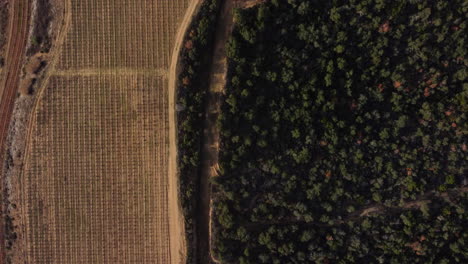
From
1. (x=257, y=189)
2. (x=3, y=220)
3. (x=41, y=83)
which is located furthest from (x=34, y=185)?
(x=257, y=189)

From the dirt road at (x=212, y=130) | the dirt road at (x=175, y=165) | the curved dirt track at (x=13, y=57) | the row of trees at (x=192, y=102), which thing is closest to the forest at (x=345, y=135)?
the dirt road at (x=212, y=130)

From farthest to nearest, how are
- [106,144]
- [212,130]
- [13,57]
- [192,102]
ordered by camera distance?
[13,57]
[106,144]
[212,130]
[192,102]

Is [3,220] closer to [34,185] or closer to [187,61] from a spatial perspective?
[34,185]

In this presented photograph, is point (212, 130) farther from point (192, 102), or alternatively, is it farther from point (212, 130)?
point (192, 102)

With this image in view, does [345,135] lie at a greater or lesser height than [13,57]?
lesser

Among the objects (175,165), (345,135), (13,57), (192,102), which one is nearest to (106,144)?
(175,165)

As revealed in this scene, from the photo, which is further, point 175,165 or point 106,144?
point 106,144

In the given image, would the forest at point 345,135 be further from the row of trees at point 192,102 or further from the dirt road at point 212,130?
the row of trees at point 192,102
